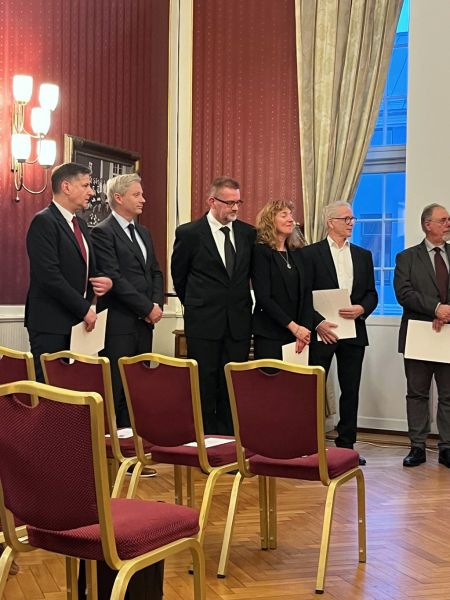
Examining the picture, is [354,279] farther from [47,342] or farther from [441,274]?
[47,342]

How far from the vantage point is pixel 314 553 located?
155 inches

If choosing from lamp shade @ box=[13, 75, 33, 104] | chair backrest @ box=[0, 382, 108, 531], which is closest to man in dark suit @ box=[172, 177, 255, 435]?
lamp shade @ box=[13, 75, 33, 104]

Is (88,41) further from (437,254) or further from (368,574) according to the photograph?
(368,574)

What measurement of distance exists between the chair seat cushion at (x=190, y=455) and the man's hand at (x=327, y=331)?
2082 mm

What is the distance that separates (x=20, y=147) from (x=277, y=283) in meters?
1.74

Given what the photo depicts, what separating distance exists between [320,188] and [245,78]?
3.55 feet

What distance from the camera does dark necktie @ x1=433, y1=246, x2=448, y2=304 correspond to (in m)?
5.96

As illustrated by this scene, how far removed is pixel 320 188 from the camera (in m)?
7.35

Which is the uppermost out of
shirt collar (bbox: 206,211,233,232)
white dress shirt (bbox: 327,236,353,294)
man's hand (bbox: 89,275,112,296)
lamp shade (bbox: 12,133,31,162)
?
lamp shade (bbox: 12,133,31,162)

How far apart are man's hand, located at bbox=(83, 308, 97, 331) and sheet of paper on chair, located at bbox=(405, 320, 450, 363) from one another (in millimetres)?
2021

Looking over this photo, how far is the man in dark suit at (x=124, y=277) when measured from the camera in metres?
5.30

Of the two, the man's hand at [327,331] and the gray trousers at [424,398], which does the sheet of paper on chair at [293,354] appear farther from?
the gray trousers at [424,398]

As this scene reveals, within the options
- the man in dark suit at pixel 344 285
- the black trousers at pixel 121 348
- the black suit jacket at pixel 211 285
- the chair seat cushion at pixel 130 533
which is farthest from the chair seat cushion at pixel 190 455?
the man in dark suit at pixel 344 285

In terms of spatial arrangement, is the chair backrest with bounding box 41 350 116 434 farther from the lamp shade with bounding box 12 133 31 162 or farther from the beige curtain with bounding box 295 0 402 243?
the beige curtain with bounding box 295 0 402 243
